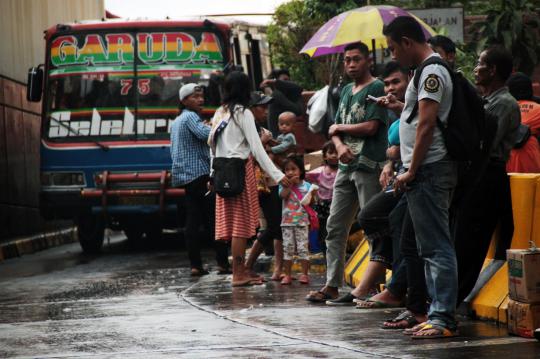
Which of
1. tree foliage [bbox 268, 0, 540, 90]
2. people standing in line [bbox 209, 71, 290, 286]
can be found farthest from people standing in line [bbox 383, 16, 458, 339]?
tree foliage [bbox 268, 0, 540, 90]

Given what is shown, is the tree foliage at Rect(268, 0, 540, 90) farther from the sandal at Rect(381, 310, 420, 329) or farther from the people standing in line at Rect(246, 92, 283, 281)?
the sandal at Rect(381, 310, 420, 329)

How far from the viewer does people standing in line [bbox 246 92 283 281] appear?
11.9 m

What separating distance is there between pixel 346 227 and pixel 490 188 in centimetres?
170

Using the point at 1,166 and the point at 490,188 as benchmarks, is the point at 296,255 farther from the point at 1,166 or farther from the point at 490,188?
the point at 1,166

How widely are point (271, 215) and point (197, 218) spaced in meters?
1.15

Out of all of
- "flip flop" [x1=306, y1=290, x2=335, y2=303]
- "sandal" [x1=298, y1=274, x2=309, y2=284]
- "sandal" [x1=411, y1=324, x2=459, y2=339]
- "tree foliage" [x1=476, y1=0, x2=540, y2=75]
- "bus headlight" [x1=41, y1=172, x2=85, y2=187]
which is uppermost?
"tree foliage" [x1=476, y1=0, x2=540, y2=75]

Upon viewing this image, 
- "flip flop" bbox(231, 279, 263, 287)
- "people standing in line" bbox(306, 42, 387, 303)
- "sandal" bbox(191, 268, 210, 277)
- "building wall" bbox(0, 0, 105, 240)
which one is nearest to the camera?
"people standing in line" bbox(306, 42, 387, 303)

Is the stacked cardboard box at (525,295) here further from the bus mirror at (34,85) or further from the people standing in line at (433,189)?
the bus mirror at (34,85)

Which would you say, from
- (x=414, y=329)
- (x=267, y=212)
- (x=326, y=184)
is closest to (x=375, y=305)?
(x=414, y=329)

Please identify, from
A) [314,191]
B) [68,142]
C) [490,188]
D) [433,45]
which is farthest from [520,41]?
[490,188]

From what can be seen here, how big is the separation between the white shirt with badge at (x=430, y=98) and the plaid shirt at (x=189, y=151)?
557 centimetres

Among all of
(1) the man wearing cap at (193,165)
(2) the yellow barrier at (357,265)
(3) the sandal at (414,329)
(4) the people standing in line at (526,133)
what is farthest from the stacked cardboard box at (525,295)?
(1) the man wearing cap at (193,165)

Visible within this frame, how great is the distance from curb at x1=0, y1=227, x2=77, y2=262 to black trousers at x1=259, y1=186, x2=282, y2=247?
657cm

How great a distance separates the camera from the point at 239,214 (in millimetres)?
11406
